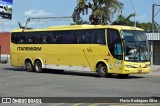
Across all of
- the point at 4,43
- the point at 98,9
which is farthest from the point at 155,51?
the point at 4,43

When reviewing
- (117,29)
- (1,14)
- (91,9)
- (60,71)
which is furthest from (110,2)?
(117,29)

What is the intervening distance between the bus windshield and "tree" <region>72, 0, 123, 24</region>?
21.8m

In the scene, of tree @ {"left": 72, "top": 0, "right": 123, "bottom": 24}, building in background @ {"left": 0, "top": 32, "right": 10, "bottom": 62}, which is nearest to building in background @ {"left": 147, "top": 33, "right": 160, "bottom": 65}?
tree @ {"left": 72, "top": 0, "right": 123, "bottom": 24}

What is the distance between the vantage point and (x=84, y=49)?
29625 millimetres

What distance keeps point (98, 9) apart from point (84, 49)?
2111cm

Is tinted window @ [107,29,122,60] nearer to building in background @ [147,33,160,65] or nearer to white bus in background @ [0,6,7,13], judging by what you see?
building in background @ [147,33,160,65]

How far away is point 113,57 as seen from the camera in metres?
27.7

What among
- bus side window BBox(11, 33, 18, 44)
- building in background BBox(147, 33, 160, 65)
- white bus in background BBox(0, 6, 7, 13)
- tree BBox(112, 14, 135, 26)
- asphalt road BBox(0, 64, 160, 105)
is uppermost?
white bus in background BBox(0, 6, 7, 13)

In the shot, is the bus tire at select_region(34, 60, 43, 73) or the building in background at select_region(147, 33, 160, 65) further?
the building in background at select_region(147, 33, 160, 65)

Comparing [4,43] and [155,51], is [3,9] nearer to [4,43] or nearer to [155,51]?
[4,43]

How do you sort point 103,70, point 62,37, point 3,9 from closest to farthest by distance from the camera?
point 103,70 → point 62,37 → point 3,9

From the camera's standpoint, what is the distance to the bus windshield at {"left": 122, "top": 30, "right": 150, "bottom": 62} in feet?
89.2

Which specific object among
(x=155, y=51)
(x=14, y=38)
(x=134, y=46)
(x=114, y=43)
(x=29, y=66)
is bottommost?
(x=29, y=66)

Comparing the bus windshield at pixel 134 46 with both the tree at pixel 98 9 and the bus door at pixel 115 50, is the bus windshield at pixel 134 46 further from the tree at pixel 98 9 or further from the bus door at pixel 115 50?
the tree at pixel 98 9
